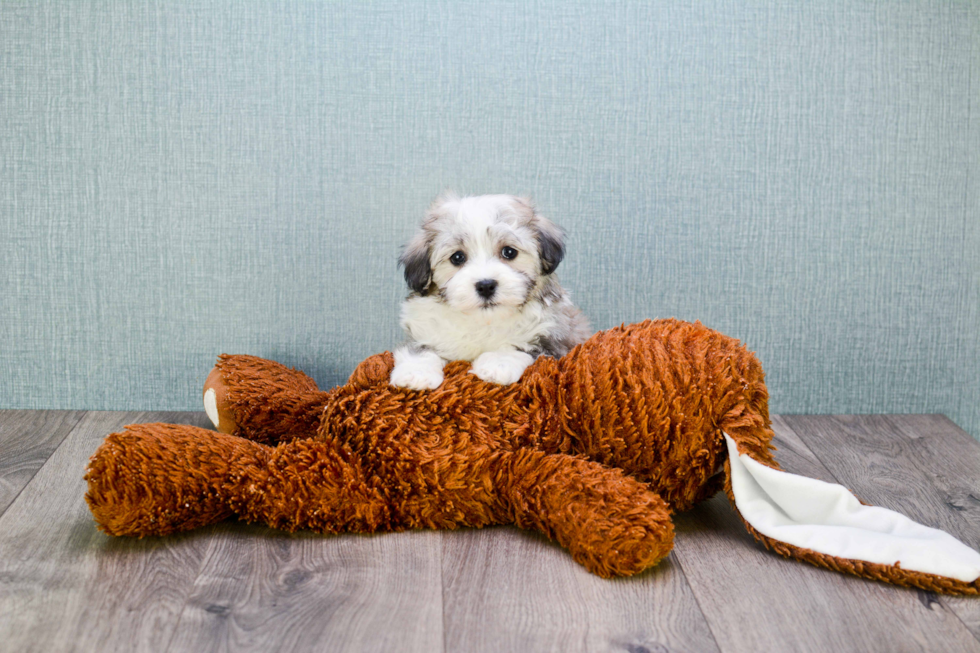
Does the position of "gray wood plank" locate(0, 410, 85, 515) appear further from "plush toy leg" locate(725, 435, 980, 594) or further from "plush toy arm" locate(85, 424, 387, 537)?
"plush toy leg" locate(725, 435, 980, 594)

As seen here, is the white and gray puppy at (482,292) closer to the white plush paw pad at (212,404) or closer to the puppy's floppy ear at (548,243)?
the puppy's floppy ear at (548,243)

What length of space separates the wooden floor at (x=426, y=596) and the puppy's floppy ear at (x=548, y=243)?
56 centimetres

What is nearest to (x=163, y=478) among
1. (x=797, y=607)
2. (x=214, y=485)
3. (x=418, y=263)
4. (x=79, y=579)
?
(x=214, y=485)

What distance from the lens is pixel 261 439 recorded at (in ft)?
6.70

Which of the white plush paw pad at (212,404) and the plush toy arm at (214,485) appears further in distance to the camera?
the white plush paw pad at (212,404)

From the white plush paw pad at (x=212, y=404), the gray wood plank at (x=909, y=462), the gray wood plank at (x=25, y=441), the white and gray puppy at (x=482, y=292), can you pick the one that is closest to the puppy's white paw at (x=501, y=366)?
the white and gray puppy at (x=482, y=292)

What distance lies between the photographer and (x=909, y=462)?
211 cm

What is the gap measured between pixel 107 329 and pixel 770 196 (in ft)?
6.27

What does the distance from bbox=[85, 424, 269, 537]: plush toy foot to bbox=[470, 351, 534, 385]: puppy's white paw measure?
0.47m

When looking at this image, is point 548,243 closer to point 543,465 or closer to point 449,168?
point 543,465

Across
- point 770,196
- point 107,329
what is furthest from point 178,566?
point 770,196

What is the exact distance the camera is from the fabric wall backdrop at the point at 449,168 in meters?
2.24

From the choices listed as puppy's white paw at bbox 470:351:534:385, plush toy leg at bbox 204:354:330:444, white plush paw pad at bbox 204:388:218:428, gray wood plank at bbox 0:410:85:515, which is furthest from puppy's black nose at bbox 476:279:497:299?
gray wood plank at bbox 0:410:85:515

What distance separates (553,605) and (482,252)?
71 centimetres
